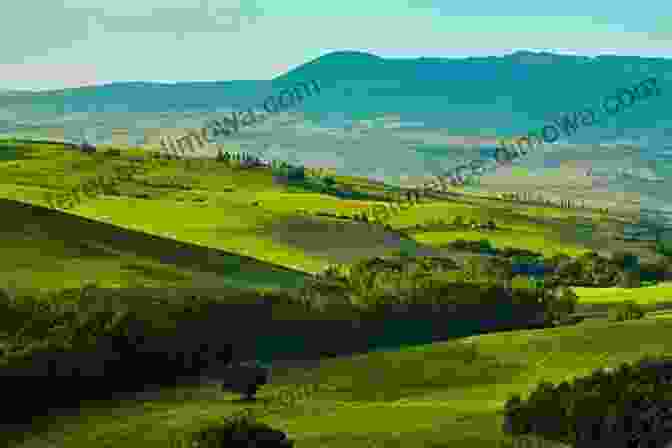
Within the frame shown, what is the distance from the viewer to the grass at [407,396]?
72.1 m

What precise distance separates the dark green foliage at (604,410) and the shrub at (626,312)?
67.9 meters

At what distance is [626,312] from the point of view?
470ft

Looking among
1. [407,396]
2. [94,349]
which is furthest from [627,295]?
[94,349]

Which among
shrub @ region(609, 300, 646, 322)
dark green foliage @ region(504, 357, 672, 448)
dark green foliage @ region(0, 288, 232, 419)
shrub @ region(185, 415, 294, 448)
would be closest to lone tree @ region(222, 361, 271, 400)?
dark green foliage @ region(0, 288, 232, 419)

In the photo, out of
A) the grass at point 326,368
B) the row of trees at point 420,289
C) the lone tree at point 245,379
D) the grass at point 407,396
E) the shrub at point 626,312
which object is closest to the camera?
the grass at point 407,396

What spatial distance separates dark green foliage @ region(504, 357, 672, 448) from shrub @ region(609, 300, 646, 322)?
67934mm

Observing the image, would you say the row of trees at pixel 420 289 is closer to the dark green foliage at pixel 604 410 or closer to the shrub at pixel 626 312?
the shrub at pixel 626 312

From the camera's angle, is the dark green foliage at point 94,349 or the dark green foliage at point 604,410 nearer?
the dark green foliage at point 604,410

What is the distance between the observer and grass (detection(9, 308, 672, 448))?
7206 centimetres

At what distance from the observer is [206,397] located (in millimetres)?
91250

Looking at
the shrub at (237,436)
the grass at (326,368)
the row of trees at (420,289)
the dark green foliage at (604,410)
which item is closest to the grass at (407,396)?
the grass at (326,368)

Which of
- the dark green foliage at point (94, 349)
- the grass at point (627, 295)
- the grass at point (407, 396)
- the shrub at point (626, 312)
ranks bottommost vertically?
the grass at point (627, 295)

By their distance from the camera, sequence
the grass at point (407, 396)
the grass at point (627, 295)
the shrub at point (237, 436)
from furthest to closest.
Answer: the grass at point (627, 295)
the grass at point (407, 396)
the shrub at point (237, 436)

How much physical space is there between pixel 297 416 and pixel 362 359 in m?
32.4
